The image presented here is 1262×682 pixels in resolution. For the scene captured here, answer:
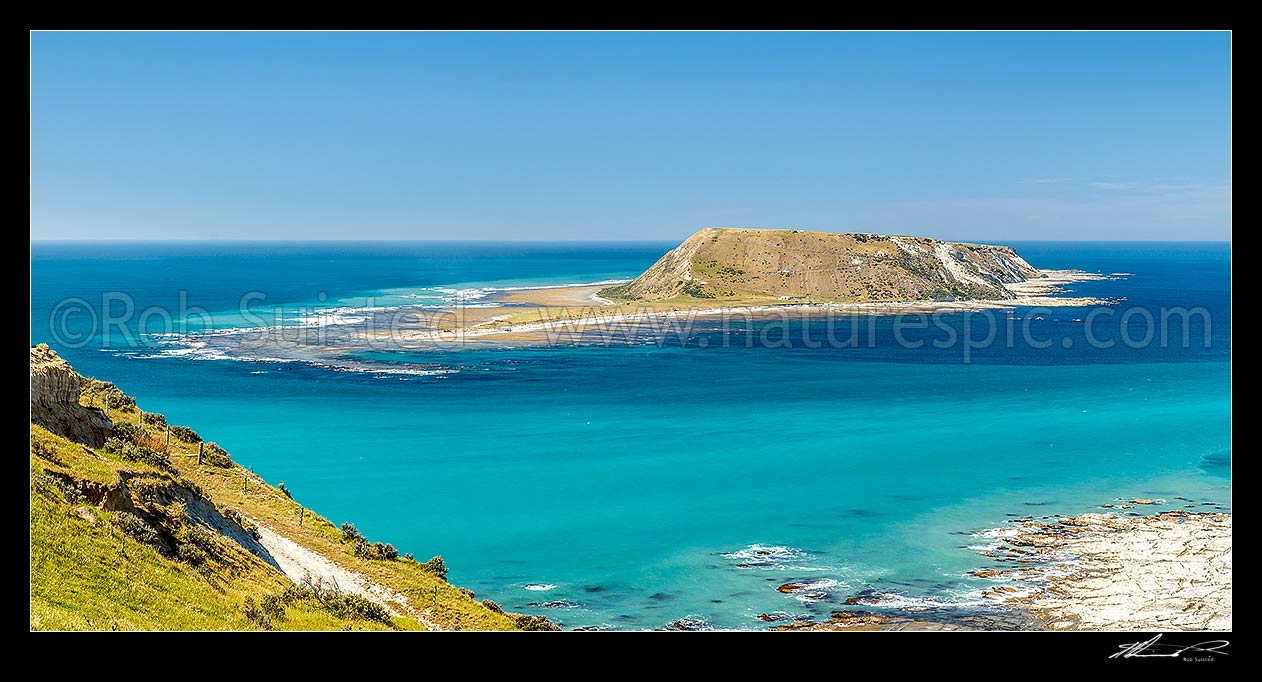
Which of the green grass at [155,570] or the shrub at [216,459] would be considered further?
the shrub at [216,459]

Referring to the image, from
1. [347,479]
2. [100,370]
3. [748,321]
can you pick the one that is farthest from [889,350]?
[100,370]

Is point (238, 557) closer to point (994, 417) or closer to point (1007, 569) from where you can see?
point (1007, 569)

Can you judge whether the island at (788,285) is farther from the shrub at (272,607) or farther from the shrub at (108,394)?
the shrub at (272,607)

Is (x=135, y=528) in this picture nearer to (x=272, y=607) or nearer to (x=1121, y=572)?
(x=272, y=607)

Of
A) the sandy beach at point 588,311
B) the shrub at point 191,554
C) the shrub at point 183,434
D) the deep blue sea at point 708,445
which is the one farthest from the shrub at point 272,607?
the sandy beach at point 588,311

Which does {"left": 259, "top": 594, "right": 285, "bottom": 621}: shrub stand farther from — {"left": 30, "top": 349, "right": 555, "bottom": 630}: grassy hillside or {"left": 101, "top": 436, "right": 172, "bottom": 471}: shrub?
{"left": 101, "top": 436, "right": 172, "bottom": 471}: shrub

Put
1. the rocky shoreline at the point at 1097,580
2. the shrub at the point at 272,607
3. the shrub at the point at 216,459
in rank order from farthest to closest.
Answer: the shrub at the point at 216,459 < the rocky shoreline at the point at 1097,580 < the shrub at the point at 272,607
